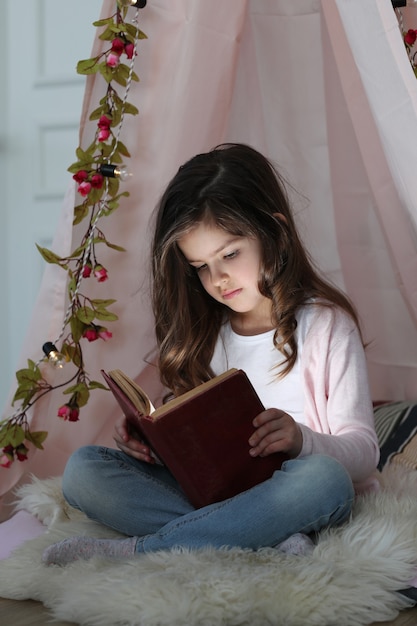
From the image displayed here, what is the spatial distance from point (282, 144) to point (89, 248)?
59cm

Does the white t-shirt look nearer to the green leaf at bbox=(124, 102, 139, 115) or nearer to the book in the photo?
the book

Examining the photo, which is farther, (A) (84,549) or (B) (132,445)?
(B) (132,445)

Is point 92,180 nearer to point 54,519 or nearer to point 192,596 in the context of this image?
point 54,519

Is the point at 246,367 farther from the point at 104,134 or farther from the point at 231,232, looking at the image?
the point at 104,134

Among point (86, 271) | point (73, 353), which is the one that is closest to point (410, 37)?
point (86, 271)

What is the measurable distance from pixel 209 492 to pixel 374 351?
959mm

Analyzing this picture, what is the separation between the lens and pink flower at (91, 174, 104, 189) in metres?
1.66

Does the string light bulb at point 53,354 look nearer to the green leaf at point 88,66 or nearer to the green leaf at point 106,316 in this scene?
the green leaf at point 106,316

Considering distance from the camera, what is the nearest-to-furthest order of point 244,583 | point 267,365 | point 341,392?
point 244,583
point 341,392
point 267,365

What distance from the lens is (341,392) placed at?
1.48 m

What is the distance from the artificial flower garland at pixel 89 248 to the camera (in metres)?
1.65

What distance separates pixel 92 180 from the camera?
167cm

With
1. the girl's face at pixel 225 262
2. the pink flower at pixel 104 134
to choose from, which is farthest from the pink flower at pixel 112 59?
the girl's face at pixel 225 262

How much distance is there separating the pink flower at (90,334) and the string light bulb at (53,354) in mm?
60
